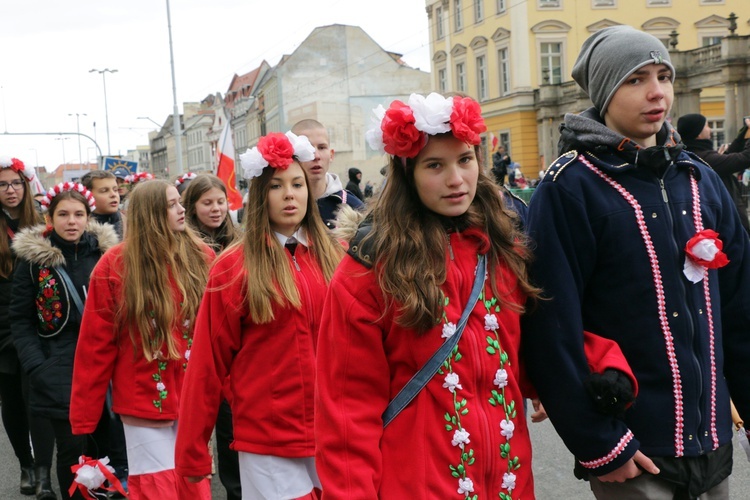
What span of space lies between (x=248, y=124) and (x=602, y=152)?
95.5 meters

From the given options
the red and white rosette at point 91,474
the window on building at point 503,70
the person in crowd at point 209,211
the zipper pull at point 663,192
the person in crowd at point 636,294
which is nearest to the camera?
the person in crowd at point 636,294

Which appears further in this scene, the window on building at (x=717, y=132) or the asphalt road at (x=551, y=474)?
the window on building at (x=717, y=132)

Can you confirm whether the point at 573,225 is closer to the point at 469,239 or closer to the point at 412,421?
the point at 469,239

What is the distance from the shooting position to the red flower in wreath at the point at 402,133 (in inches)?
109

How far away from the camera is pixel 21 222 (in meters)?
7.12

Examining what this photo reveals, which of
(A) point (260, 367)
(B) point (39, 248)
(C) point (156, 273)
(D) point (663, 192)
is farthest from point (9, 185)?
(D) point (663, 192)

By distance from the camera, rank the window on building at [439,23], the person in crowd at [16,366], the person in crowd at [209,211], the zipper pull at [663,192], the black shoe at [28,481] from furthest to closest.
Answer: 1. the window on building at [439,23]
2. the black shoe at [28,481]
3. the person in crowd at [16,366]
4. the person in crowd at [209,211]
5. the zipper pull at [663,192]

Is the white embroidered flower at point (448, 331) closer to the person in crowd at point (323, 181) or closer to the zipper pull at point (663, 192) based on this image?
the zipper pull at point (663, 192)

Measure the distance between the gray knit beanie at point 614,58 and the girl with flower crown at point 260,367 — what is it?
5.21 feet

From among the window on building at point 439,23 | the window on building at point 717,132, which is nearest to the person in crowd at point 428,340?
the window on building at point 717,132

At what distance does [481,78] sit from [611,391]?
5133 centimetres

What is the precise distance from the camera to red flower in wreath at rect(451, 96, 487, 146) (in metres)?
2.75

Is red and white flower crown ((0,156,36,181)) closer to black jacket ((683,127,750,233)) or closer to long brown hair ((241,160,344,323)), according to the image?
long brown hair ((241,160,344,323))

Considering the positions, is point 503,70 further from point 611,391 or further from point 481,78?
point 611,391
